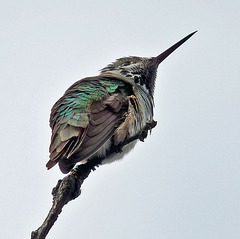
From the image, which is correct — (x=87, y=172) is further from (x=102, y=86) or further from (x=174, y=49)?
(x=174, y=49)

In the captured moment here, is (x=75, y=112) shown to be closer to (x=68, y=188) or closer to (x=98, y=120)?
(x=98, y=120)

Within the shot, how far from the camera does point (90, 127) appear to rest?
577 cm

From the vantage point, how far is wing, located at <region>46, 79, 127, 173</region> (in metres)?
5.22

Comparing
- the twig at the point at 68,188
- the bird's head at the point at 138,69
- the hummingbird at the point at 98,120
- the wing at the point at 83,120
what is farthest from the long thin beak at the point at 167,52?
the twig at the point at 68,188

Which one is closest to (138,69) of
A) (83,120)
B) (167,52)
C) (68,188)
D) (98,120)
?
(167,52)

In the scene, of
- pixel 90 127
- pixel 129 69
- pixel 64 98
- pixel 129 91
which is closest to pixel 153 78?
pixel 129 69

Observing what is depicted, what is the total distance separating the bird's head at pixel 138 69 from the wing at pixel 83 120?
121 cm

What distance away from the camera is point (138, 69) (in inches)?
340

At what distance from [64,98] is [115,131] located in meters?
0.88

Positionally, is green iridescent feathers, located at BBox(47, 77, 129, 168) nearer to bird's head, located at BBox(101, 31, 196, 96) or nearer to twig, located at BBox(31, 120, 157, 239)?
twig, located at BBox(31, 120, 157, 239)

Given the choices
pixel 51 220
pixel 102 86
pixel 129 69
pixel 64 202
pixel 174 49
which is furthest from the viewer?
pixel 174 49

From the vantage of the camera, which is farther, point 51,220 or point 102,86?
point 102,86

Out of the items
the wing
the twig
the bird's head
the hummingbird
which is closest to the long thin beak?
the bird's head

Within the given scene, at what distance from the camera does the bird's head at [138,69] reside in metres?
8.31
